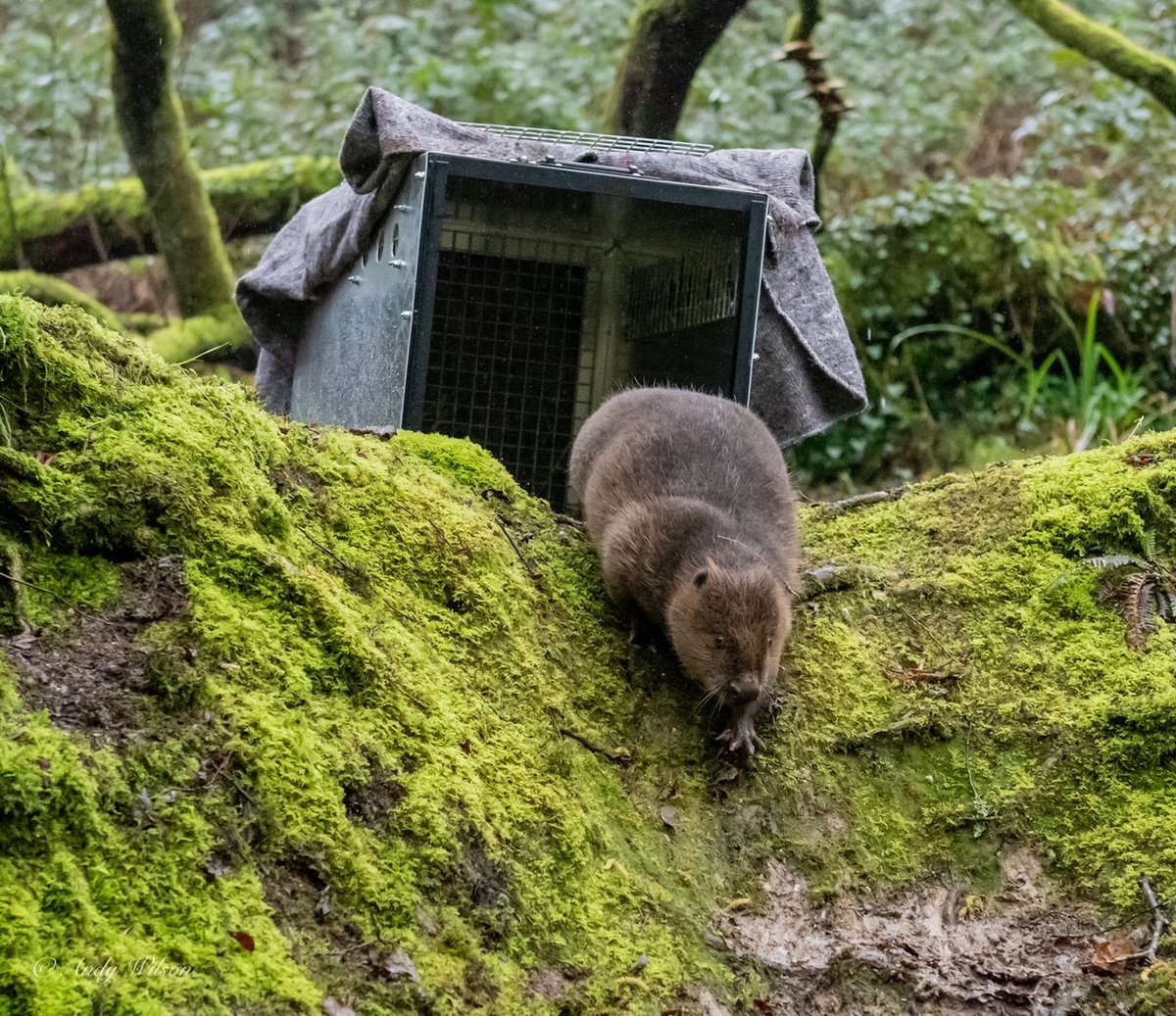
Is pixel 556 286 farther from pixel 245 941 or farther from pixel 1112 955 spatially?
pixel 245 941

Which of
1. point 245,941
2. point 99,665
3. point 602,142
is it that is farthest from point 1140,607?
point 602,142

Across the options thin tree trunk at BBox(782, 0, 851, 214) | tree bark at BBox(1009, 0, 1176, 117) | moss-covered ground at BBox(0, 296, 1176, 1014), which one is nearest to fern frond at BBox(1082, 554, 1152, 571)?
moss-covered ground at BBox(0, 296, 1176, 1014)

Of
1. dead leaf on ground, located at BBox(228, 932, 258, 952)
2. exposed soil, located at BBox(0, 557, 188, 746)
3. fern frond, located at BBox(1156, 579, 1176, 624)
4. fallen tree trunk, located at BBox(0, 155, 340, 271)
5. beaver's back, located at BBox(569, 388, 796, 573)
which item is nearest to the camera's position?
dead leaf on ground, located at BBox(228, 932, 258, 952)

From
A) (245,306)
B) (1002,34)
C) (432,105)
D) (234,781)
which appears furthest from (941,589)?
(1002,34)

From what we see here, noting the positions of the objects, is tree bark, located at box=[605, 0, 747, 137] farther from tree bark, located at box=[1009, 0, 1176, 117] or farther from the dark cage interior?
the dark cage interior

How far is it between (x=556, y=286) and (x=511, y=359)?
50 cm

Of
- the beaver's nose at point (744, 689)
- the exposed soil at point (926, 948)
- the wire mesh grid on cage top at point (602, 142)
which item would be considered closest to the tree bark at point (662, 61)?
the wire mesh grid on cage top at point (602, 142)

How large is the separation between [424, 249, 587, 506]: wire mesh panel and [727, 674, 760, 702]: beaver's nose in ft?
9.62

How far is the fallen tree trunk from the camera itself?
37.9 feet

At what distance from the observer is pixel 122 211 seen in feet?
37.8

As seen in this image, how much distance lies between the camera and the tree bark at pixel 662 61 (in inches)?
388

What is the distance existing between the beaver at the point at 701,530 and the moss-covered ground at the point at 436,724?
15 cm

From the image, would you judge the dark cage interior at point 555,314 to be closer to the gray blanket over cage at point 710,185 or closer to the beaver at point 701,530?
the gray blanket over cage at point 710,185

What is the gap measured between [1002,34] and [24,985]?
16.3 metres
